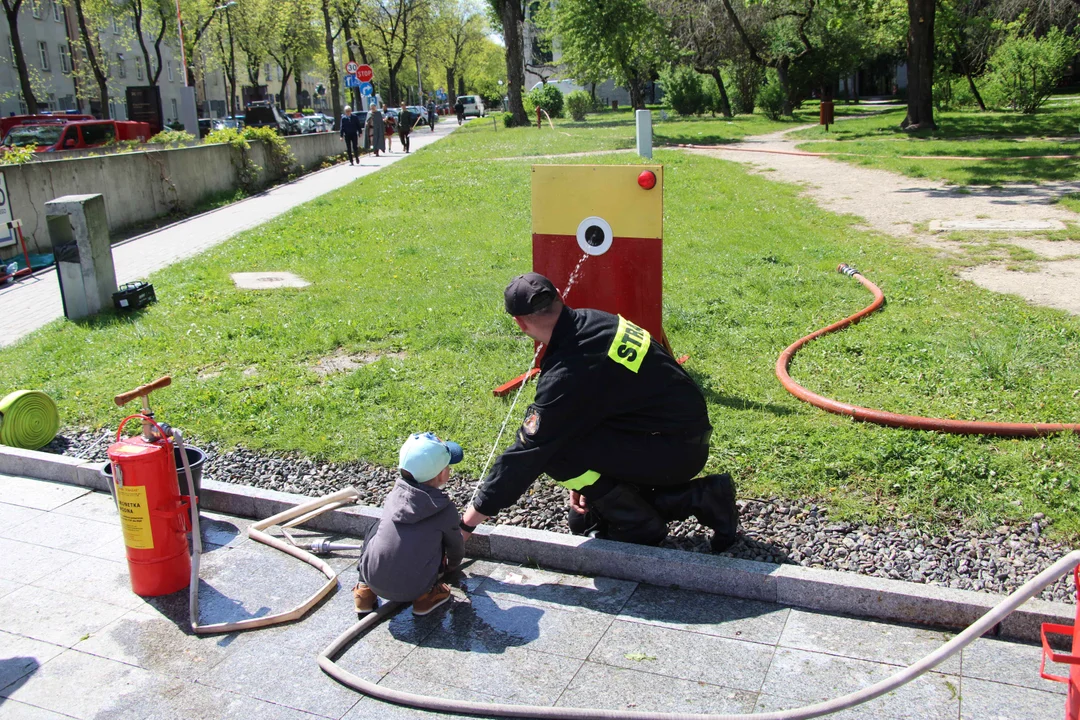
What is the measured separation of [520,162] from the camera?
22.3 metres

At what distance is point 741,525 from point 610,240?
7.53 ft

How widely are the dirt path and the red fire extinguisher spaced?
709cm

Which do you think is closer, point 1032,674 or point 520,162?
point 1032,674

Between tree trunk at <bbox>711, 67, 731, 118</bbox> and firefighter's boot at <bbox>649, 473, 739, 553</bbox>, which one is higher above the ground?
tree trunk at <bbox>711, 67, 731, 118</bbox>

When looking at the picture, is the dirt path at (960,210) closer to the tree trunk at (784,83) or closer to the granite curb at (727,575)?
the granite curb at (727,575)

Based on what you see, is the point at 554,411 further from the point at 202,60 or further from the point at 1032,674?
the point at 202,60

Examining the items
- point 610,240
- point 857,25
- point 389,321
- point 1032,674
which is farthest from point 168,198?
point 857,25

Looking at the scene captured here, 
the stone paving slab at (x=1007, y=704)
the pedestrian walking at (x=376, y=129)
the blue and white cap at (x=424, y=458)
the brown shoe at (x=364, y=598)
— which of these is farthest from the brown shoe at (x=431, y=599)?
the pedestrian walking at (x=376, y=129)

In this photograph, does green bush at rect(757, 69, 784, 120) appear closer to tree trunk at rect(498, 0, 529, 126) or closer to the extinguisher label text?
tree trunk at rect(498, 0, 529, 126)

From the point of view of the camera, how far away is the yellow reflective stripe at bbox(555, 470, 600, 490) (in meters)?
4.13

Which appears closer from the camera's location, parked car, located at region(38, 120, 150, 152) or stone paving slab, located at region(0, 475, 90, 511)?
stone paving slab, located at region(0, 475, 90, 511)

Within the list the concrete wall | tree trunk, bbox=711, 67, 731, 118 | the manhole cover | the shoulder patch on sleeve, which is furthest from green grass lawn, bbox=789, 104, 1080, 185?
the shoulder patch on sleeve

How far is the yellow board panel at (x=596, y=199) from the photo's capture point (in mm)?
5730

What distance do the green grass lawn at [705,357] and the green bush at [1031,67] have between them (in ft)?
69.0
